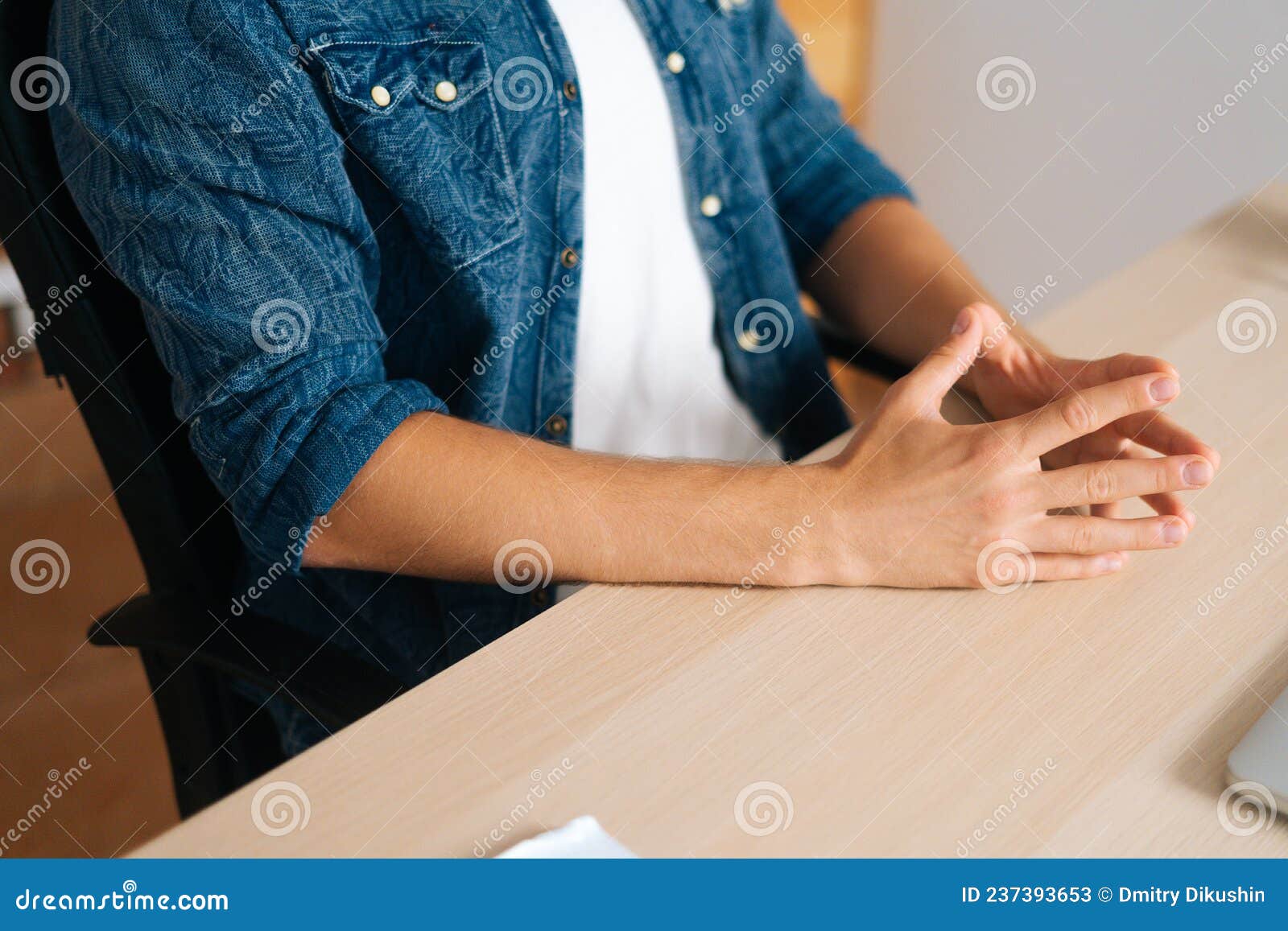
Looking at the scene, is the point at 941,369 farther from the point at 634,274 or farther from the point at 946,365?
the point at 634,274

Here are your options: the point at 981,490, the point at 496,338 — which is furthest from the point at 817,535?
the point at 496,338

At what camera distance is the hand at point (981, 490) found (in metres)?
0.79

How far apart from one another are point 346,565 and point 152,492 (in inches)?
6.4

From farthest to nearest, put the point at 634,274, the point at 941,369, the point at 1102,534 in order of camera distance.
→ the point at 634,274 → the point at 941,369 → the point at 1102,534

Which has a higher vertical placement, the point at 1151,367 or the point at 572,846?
the point at 1151,367

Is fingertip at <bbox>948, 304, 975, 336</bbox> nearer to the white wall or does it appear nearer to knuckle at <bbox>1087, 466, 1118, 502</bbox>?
knuckle at <bbox>1087, 466, 1118, 502</bbox>

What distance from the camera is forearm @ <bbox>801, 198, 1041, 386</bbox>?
1170 mm

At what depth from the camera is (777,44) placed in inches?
50.6

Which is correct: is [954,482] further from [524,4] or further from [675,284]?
[524,4]

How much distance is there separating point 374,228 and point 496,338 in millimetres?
141

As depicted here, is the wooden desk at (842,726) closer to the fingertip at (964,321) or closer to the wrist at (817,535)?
the wrist at (817,535)

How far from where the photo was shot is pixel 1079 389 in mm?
940

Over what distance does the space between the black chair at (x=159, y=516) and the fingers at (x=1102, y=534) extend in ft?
1.57
